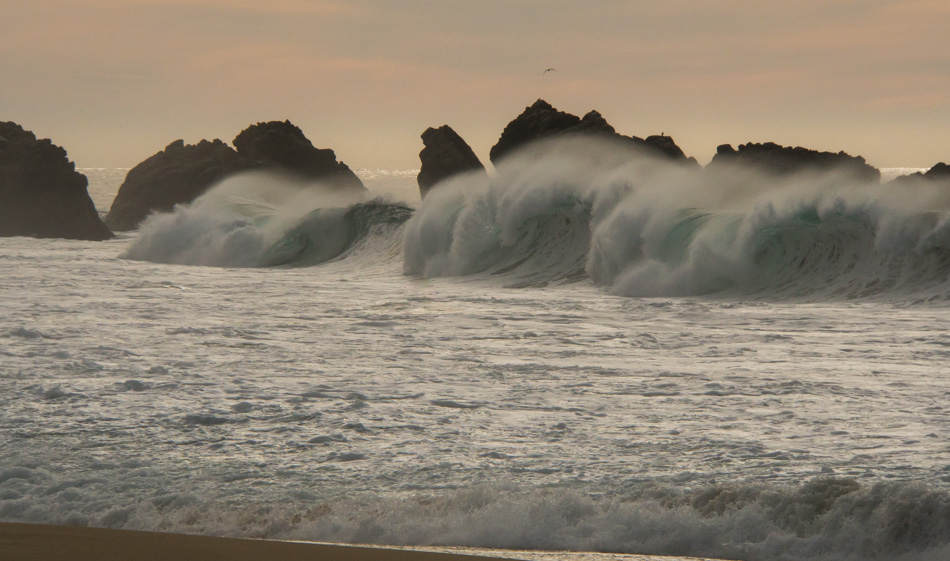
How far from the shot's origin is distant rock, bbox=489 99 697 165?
34000 mm

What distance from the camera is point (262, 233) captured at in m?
31.8

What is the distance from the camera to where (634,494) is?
19.1 feet

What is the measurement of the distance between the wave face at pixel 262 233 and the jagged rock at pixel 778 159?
9721mm

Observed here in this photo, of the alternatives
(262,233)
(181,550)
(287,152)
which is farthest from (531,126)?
(181,550)

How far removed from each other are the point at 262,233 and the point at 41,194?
37.2 m

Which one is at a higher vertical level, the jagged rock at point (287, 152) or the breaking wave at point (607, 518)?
the jagged rock at point (287, 152)

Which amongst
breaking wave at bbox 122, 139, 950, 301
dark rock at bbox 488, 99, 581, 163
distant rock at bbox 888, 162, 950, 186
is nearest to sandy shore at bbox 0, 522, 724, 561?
breaking wave at bbox 122, 139, 950, 301

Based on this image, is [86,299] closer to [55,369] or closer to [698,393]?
[55,369]

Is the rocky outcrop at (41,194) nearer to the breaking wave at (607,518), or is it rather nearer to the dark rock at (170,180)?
the dark rock at (170,180)

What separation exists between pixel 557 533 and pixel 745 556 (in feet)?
3.11

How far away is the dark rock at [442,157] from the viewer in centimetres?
4828

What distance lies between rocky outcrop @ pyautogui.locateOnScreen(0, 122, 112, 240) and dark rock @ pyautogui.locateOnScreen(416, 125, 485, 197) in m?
23.5

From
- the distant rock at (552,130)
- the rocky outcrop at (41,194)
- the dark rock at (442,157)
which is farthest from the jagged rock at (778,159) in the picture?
the rocky outcrop at (41,194)

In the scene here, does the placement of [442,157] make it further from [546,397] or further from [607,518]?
[607,518]
